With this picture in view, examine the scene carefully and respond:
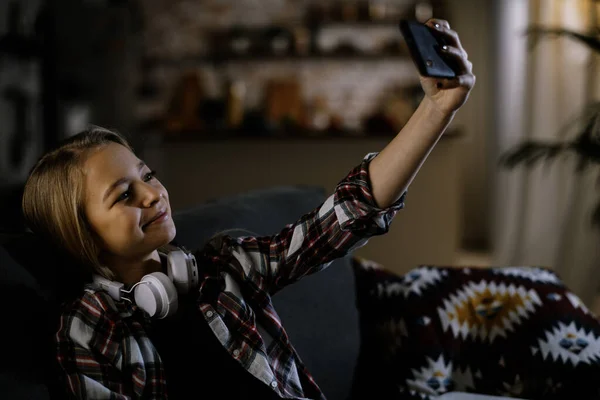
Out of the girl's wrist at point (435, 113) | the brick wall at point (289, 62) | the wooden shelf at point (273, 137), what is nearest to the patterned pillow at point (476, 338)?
the girl's wrist at point (435, 113)

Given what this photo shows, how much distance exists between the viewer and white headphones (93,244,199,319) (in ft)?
2.95

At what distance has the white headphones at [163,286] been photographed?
2.95ft

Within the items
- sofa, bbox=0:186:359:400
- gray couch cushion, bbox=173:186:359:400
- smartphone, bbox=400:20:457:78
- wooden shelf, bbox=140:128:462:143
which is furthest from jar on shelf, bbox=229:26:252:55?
smartphone, bbox=400:20:457:78

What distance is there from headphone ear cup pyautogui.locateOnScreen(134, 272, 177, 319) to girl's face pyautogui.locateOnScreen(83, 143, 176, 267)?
50 millimetres

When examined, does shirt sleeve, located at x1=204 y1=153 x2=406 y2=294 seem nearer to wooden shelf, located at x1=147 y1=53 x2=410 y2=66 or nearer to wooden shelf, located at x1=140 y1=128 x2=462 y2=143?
wooden shelf, located at x1=140 y1=128 x2=462 y2=143

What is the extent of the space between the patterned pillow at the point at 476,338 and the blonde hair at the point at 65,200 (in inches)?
25.3

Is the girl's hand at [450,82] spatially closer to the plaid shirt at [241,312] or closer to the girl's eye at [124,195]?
the plaid shirt at [241,312]

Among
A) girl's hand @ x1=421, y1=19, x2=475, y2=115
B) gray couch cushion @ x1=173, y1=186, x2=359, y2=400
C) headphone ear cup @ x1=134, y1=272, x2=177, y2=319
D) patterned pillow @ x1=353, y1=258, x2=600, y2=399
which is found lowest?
patterned pillow @ x1=353, y1=258, x2=600, y2=399

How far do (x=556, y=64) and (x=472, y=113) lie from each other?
1.68 meters

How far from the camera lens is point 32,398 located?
80 centimetres

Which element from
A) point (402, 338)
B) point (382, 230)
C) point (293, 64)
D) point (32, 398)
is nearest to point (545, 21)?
point (293, 64)

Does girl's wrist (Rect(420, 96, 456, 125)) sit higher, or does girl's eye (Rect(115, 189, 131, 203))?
girl's wrist (Rect(420, 96, 456, 125))

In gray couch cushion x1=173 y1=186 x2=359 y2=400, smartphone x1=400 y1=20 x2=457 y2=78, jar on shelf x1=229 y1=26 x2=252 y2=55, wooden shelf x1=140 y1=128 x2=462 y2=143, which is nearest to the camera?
smartphone x1=400 y1=20 x2=457 y2=78

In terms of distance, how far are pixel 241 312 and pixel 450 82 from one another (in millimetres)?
464
